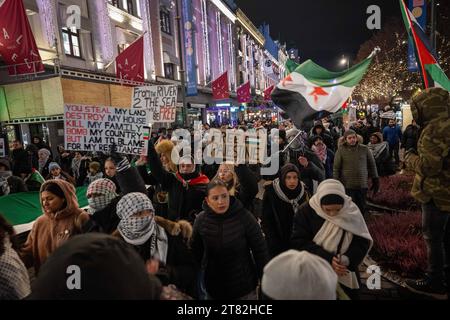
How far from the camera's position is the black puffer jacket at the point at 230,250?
2.78 m

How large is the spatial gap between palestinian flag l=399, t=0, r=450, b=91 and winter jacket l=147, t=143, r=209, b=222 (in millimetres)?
4212

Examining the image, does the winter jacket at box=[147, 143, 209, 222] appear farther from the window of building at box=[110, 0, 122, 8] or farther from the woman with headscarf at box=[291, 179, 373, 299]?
the window of building at box=[110, 0, 122, 8]

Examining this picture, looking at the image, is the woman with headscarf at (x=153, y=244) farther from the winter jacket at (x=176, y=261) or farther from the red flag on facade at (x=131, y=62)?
the red flag on facade at (x=131, y=62)

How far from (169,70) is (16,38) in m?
17.2

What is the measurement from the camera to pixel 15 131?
13875 millimetres

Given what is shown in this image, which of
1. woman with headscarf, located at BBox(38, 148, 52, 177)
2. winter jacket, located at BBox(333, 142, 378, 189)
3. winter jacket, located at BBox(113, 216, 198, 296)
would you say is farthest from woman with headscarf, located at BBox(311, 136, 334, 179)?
woman with headscarf, located at BBox(38, 148, 52, 177)

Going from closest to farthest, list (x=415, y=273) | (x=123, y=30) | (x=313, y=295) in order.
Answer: (x=313, y=295), (x=415, y=273), (x=123, y=30)

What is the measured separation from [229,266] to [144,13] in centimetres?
2364

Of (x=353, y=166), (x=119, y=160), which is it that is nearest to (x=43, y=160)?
(x=119, y=160)

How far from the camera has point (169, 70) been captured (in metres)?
26.8

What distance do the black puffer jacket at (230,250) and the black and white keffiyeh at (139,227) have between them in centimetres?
41
